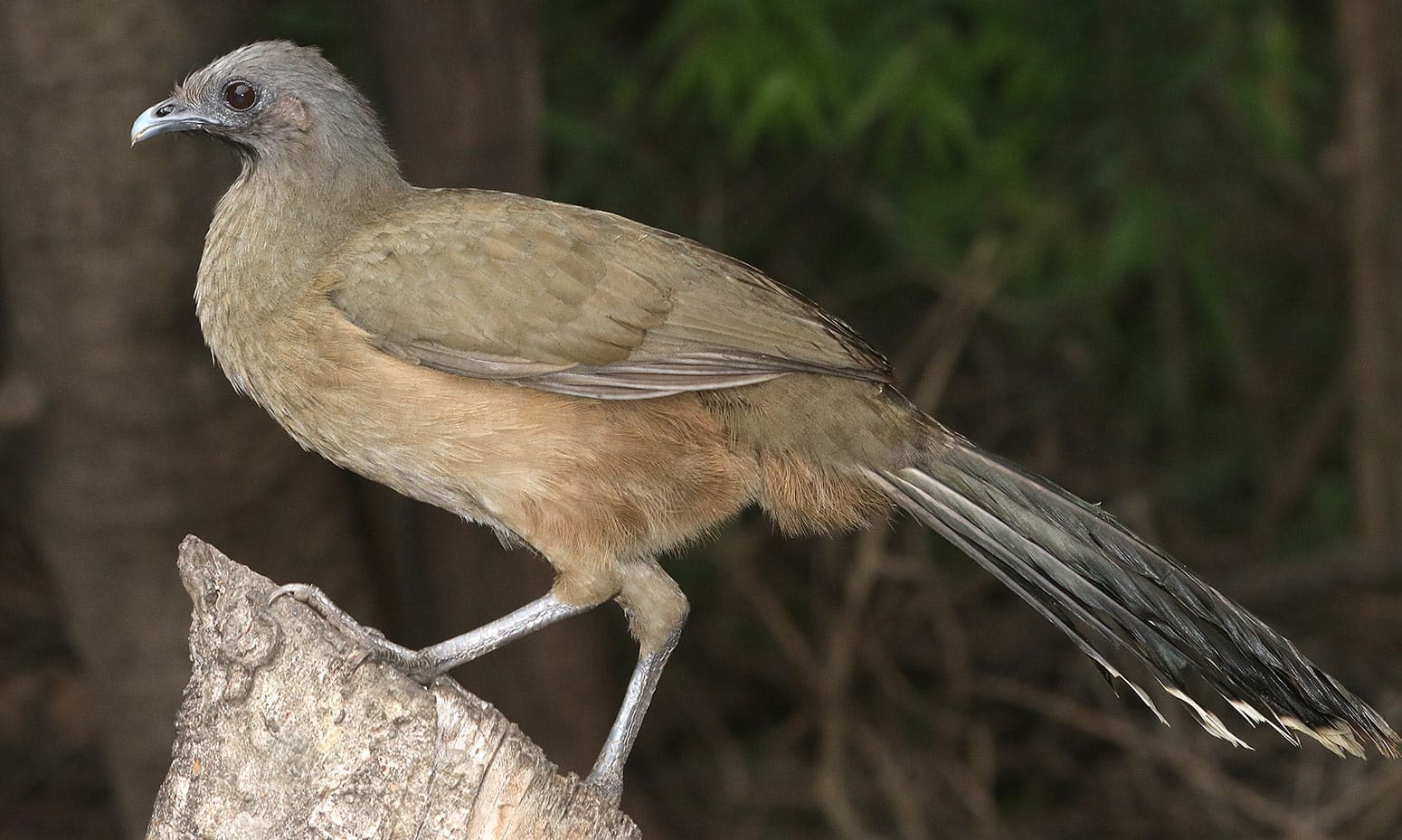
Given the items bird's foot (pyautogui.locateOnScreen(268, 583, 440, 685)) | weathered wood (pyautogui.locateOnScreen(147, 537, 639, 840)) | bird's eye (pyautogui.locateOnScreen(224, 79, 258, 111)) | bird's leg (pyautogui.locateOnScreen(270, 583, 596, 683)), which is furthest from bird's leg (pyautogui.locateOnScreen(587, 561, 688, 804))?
bird's eye (pyautogui.locateOnScreen(224, 79, 258, 111))

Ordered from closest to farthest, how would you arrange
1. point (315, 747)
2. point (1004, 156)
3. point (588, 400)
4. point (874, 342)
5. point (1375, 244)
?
point (315, 747) < point (588, 400) < point (1004, 156) < point (1375, 244) < point (874, 342)

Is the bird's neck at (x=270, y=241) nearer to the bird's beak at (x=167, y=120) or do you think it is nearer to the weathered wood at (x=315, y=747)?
the bird's beak at (x=167, y=120)

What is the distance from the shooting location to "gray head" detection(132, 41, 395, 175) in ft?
10.6

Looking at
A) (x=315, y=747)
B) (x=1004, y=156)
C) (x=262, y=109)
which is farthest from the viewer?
(x=1004, y=156)

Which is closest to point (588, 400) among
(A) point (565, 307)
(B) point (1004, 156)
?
(A) point (565, 307)

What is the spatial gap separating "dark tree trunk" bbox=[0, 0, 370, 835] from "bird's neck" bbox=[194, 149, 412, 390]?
3.71 feet

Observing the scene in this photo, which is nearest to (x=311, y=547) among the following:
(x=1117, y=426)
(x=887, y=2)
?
(x=887, y=2)

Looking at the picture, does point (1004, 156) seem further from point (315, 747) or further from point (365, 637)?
point (315, 747)

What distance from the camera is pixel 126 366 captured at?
4.42 metres

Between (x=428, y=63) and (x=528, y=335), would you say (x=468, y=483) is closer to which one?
(x=528, y=335)

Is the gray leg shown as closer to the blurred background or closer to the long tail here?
the long tail

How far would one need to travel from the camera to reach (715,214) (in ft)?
20.5

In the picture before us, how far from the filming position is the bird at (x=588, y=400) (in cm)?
296

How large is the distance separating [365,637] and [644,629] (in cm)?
72
